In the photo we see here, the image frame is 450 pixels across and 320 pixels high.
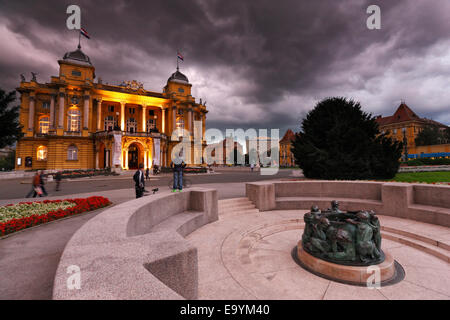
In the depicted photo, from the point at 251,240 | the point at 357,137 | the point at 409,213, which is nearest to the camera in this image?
the point at 251,240

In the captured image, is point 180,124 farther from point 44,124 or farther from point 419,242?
point 419,242

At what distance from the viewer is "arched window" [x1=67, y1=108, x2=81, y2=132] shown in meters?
39.3

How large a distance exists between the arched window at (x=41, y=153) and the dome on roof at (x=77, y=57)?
19735 millimetres

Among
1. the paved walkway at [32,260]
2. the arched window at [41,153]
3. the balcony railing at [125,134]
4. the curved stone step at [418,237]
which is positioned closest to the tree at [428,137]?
the curved stone step at [418,237]

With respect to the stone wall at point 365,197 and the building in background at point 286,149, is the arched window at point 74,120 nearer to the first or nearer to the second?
the stone wall at point 365,197

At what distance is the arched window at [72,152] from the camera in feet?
125

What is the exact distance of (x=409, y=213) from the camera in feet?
23.2

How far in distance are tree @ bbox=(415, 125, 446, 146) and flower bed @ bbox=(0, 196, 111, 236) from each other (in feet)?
287

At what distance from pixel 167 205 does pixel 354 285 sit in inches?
199

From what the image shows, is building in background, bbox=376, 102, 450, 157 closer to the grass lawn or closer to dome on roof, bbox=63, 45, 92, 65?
the grass lawn

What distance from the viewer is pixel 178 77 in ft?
175

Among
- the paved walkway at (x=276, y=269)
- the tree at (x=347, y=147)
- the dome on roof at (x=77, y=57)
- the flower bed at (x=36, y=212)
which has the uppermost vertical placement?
the dome on roof at (x=77, y=57)
